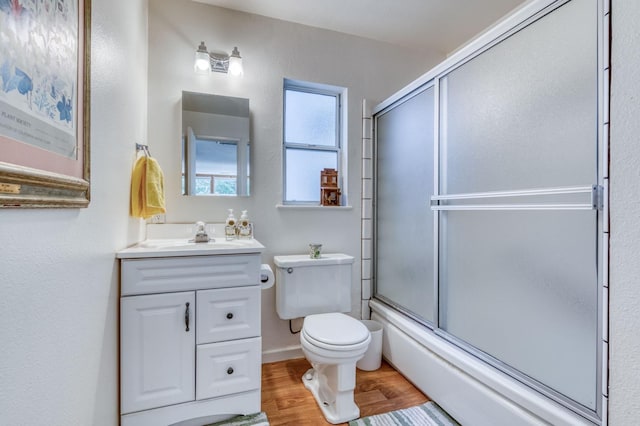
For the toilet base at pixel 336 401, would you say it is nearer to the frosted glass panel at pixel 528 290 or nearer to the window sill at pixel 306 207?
the frosted glass panel at pixel 528 290

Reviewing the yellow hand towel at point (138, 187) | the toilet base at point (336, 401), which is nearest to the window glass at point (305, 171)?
the yellow hand towel at point (138, 187)

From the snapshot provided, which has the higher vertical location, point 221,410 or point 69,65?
point 69,65

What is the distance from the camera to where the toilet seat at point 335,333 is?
1.45m

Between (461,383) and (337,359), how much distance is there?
0.61m

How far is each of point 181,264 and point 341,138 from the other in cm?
154

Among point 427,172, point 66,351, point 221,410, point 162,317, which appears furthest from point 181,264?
point 427,172

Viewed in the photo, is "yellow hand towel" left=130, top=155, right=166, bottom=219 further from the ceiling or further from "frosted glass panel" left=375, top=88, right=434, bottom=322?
"frosted glass panel" left=375, top=88, right=434, bottom=322

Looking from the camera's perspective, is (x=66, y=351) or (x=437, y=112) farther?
(x=437, y=112)

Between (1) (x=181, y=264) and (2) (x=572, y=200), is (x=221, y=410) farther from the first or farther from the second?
(2) (x=572, y=200)

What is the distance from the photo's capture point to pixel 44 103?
0.67 meters

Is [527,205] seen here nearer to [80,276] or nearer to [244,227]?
[244,227]

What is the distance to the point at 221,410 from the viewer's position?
1.42 meters

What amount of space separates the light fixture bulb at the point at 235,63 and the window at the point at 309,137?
0.36 meters

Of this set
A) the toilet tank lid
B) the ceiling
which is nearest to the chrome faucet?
the toilet tank lid
